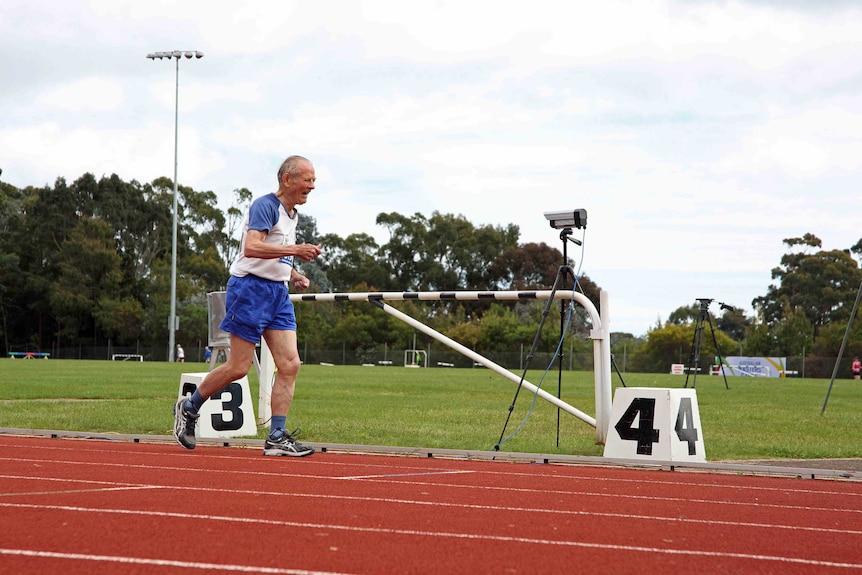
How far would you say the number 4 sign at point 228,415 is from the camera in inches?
416

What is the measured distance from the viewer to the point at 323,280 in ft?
315

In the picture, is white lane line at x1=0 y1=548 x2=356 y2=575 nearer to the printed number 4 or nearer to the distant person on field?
the distant person on field

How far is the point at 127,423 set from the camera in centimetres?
1246

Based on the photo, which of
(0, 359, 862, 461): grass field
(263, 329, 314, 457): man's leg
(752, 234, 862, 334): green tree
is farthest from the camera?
(752, 234, 862, 334): green tree

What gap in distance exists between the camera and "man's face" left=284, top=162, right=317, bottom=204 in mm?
8758

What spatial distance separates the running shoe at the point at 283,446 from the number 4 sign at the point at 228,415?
1.87m

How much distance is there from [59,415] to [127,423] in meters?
2.07

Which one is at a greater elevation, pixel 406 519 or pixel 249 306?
pixel 249 306

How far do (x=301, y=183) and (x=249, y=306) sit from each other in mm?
1046

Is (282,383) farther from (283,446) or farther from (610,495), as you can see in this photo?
(610,495)

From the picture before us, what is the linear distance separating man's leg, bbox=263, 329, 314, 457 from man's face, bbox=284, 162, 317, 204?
1076 mm

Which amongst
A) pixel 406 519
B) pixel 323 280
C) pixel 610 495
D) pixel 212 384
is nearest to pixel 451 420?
pixel 212 384

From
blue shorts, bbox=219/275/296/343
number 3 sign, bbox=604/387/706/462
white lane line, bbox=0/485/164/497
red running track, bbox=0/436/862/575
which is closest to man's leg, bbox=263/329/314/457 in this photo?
blue shorts, bbox=219/275/296/343

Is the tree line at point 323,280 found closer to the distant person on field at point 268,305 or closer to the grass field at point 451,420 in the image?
the grass field at point 451,420
